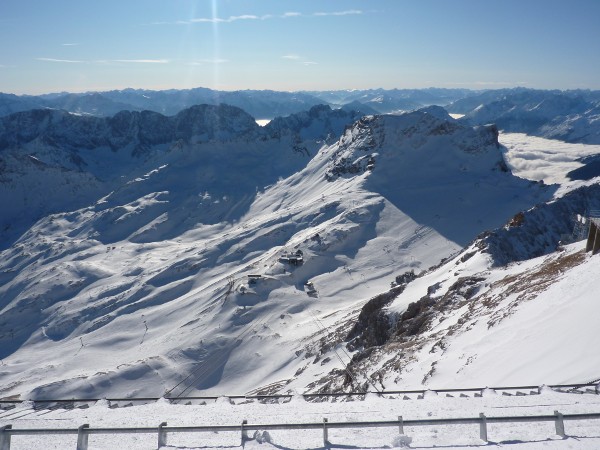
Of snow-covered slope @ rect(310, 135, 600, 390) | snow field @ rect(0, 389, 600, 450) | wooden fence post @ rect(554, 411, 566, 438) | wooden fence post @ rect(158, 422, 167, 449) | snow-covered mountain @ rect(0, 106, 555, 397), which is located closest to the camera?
wooden fence post @ rect(554, 411, 566, 438)

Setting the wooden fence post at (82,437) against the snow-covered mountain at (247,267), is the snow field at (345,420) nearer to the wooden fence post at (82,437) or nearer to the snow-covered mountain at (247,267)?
the wooden fence post at (82,437)

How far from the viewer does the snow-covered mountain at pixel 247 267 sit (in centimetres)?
6852

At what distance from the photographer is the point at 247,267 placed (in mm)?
109688

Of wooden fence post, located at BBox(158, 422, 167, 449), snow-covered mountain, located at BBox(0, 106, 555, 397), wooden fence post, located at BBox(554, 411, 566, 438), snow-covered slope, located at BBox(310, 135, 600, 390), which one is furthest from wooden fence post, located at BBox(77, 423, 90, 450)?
snow-covered mountain, located at BBox(0, 106, 555, 397)

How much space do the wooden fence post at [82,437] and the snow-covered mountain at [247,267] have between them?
32035 mm

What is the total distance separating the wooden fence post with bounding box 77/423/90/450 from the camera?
10.5 m

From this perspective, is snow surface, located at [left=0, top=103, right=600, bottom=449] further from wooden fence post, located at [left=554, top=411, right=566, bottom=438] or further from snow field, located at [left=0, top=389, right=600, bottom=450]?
wooden fence post, located at [left=554, top=411, right=566, bottom=438]

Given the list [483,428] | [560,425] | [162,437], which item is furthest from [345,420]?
[560,425]

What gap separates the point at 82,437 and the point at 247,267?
99.4 meters

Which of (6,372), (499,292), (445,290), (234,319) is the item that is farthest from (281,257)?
(499,292)

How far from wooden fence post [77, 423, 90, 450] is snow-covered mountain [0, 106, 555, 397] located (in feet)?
105

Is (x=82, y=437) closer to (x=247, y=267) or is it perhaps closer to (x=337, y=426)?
(x=337, y=426)

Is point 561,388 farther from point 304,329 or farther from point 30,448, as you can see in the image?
point 304,329

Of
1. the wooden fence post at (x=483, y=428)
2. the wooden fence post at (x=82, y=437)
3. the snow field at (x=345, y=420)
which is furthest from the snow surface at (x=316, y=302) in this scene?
the wooden fence post at (x=82, y=437)
